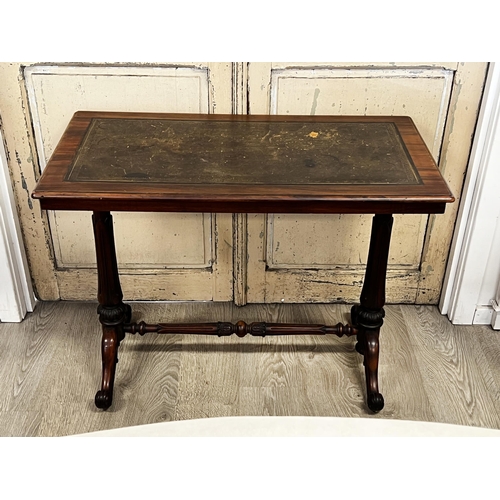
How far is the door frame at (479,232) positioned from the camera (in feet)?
9.02

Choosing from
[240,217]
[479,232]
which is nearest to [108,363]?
[240,217]

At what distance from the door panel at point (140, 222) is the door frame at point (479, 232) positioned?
1.06 m

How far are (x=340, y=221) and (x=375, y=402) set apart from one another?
852 mm

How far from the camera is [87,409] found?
268 cm

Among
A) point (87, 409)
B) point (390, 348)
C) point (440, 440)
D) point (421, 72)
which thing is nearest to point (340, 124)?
point (421, 72)

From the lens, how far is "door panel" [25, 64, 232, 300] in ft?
8.95

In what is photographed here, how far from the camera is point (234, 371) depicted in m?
2.88

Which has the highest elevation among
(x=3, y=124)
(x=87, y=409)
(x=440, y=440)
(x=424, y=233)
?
(x=440, y=440)

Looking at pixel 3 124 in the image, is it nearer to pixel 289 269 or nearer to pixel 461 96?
pixel 289 269

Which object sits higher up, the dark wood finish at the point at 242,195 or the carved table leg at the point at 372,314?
the dark wood finish at the point at 242,195

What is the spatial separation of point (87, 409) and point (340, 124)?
Result: 152 centimetres

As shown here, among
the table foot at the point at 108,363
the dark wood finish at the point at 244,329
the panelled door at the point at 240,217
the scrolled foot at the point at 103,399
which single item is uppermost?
the panelled door at the point at 240,217

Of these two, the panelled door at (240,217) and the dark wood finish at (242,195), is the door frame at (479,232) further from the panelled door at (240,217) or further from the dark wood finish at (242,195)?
the dark wood finish at (242,195)

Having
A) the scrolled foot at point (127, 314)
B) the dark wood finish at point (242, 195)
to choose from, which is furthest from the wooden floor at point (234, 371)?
the dark wood finish at point (242, 195)
